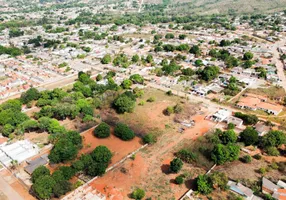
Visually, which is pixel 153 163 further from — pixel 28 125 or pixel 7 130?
pixel 7 130

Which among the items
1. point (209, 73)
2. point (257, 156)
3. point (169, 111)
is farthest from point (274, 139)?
point (209, 73)

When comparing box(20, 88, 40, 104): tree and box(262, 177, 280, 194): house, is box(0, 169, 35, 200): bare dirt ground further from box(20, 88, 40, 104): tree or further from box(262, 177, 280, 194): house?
box(262, 177, 280, 194): house

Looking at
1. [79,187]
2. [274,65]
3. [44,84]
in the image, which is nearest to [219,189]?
[79,187]

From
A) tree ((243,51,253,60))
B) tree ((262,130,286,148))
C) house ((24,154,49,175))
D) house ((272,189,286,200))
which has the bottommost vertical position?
house ((24,154,49,175))

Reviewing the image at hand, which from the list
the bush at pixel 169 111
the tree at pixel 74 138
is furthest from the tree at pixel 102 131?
the bush at pixel 169 111

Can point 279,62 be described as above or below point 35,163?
above

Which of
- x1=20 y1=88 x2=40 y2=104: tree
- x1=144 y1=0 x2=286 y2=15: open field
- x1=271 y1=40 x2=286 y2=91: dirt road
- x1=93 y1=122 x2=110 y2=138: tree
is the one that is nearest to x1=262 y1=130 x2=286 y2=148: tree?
x1=93 y1=122 x2=110 y2=138: tree

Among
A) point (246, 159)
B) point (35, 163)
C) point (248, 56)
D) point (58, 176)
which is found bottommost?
point (35, 163)
